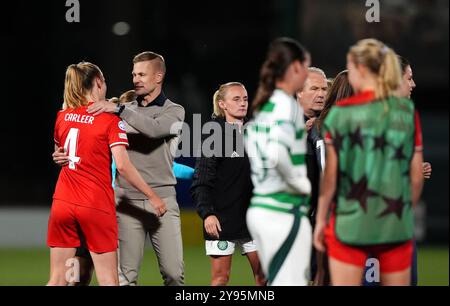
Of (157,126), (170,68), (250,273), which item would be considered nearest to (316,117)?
(157,126)

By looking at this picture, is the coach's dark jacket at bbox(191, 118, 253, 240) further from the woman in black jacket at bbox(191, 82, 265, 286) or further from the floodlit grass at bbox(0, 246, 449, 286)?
the floodlit grass at bbox(0, 246, 449, 286)

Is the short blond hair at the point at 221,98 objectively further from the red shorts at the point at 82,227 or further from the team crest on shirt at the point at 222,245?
the red shorts at the point at 82,227

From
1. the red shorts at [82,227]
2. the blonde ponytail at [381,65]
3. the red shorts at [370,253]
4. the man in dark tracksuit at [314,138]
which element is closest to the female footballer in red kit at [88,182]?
the red shorts at [82,227]

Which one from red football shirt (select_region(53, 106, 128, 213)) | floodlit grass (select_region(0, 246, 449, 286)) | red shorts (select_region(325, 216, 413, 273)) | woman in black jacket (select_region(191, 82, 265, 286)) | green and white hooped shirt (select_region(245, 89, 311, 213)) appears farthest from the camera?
floodlit grass (select_region(0, 246, 449, 286))

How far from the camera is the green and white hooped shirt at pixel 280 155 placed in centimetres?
551

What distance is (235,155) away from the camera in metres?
7.20

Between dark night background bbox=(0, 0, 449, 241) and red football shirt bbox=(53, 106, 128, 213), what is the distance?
6.94 m

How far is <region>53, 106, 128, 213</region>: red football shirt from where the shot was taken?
6695 mm

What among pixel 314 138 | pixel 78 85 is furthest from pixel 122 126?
pixel 314 138

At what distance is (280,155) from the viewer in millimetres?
5500

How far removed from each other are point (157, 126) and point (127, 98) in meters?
0.63

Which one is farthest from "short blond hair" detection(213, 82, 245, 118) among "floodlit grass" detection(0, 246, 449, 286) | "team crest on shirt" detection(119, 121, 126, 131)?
"floodlit grass" detection(0, 246, 449, 286)

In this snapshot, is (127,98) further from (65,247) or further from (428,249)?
(428,249)

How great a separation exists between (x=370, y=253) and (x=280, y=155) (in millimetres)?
679
